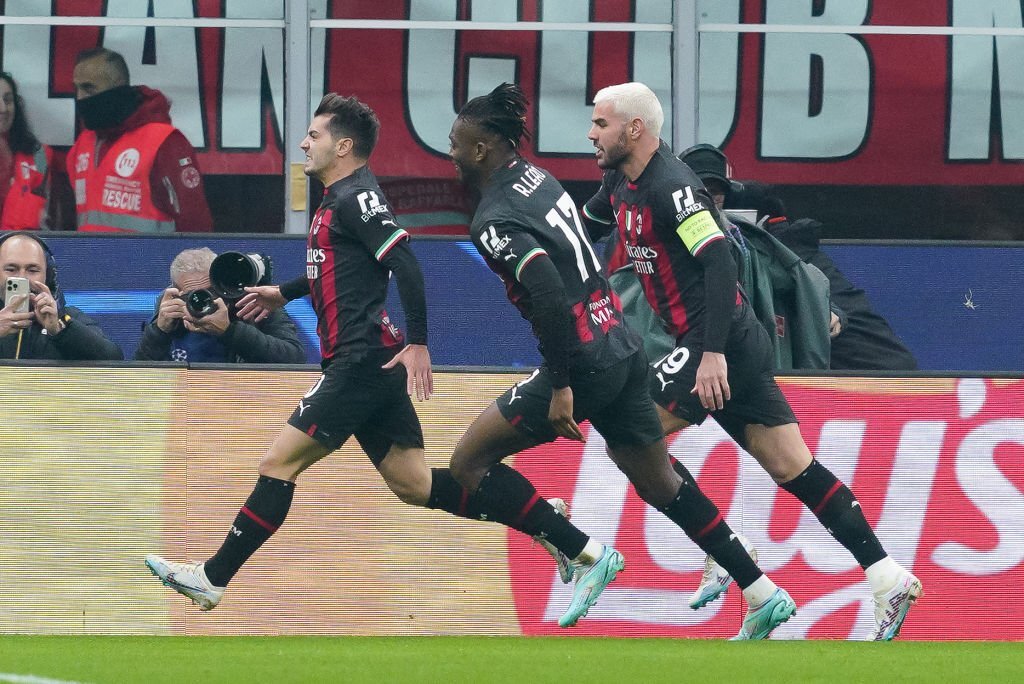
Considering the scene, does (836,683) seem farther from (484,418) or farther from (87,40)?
(87,40)

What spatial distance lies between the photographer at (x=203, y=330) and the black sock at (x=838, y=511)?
253cm

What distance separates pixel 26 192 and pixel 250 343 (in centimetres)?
258

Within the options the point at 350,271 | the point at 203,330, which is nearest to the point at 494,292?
the point at 203,330

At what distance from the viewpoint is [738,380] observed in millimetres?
7238

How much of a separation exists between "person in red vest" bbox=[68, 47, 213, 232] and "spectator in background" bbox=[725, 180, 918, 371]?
3.03 m

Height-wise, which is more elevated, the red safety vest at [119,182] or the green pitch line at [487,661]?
the red safety vest at [119,182]

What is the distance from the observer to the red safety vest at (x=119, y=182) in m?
10.3

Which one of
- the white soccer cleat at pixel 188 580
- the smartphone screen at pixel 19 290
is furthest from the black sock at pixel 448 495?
the smartphone screen at pixel 19 290

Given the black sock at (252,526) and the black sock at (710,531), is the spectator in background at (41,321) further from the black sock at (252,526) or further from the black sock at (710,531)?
the black sock at (710,531)

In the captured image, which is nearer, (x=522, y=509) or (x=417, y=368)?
(x=417, y=368)

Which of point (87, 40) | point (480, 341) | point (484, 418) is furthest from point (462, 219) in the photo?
point (484, 418)

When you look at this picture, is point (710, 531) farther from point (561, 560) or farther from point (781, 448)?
point (561, 560)

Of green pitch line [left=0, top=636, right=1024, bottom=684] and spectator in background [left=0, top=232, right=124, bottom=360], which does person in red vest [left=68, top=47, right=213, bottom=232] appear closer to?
spectator in background [left=0, top=232, right=124, bottom=360]

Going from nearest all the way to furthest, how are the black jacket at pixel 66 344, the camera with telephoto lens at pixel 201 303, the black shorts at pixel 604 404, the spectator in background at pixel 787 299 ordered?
the black shorts at pixel 604 404, the camera with telephoto lens at pixel 201 303, the black jacket at pixel 66 344, the spectator in background at pixel 787 299
